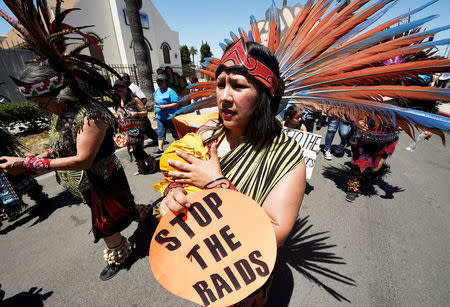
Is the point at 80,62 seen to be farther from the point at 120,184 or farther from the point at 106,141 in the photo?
the point at 120,184

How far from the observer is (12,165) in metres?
1.53

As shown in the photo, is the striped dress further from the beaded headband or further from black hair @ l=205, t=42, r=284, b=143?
the beaded headband

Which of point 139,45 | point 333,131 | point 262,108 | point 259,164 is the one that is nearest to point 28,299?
point 259,164

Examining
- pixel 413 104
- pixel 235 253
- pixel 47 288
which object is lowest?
pixel 47 288

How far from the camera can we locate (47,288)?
78.3 inches

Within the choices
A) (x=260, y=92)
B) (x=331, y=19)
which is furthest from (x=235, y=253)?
(x=331, y=19)

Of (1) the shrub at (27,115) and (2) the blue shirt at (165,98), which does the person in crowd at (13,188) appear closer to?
(2) the blue shirt at (165,98)

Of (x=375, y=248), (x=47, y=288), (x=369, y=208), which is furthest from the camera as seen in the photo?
(x=369, y=208)

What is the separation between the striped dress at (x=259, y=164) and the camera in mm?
1045

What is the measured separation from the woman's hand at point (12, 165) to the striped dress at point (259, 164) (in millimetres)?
1731

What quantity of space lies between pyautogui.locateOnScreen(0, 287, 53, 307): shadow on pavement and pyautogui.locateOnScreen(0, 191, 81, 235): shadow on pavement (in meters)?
1.30

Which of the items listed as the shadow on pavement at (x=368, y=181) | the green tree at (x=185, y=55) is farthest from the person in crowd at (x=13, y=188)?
the green tree at (x=185, y=55)

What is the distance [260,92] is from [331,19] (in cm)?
72

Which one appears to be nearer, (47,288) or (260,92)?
(260,92)
